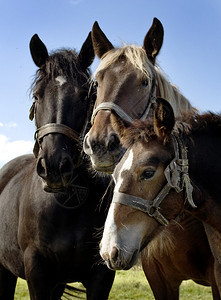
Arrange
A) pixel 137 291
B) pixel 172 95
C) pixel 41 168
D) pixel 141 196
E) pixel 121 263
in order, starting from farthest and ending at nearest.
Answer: pixel 137 291 < pixel 172 95 < pixel 41 168 < pixel 141 196 < pixel 121 263

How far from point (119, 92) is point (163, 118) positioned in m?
0.92

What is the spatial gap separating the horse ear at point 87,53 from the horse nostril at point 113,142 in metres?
1.39

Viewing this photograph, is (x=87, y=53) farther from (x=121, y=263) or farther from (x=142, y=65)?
(x=121, y=263)

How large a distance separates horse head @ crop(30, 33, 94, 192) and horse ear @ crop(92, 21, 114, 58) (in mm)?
179

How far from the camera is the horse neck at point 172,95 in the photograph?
4.37m

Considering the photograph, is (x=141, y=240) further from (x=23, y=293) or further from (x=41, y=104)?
(x=23, y=293)

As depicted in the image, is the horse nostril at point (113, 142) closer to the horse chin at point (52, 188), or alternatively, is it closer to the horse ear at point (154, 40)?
the horse chin at point (52, 188)

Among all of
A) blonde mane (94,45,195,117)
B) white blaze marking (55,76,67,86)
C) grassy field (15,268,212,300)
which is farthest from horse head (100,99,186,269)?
grassy field (15,268,212,300)

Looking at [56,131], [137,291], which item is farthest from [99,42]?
[137,291]

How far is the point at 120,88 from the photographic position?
3877 millimetres

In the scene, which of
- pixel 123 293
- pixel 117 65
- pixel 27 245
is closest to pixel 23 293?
pixel 123 293

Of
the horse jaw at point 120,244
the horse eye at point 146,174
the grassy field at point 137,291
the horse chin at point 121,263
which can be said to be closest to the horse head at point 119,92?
the horse eye at point 146,174

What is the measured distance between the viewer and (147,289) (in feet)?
28.5

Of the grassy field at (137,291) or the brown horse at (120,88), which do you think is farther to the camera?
the grassy field at (137,291)
